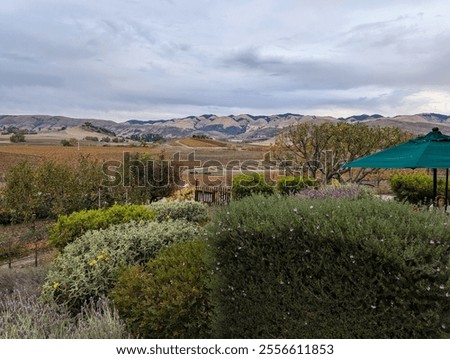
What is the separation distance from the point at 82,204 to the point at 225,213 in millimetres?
14362

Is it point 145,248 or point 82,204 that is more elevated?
point 145,248

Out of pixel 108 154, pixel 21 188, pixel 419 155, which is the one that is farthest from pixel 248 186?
pixel 108 154

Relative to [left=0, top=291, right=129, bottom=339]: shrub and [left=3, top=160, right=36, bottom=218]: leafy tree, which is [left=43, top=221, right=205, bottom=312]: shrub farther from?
[left=3, top=160, right=36, bottom=218]: leafy tree

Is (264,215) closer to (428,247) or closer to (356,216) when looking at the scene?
(356,216)

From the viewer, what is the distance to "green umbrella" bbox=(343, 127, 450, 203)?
740cm

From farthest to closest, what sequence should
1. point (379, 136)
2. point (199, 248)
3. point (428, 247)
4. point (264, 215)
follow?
point (379, 136) → point (199, 248) → point (264, 215) → point (428, 247)

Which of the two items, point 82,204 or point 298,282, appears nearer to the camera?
point 298,282

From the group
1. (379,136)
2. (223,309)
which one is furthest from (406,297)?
(379,136)

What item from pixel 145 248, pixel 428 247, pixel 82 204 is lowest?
pixel 82 204

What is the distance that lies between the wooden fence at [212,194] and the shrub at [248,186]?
42.1 inches

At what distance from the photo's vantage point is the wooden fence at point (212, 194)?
672 inches

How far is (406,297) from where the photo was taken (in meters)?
2.43

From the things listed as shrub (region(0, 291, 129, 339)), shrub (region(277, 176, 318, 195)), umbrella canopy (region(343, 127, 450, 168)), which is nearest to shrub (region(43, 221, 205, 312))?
shrub (region(0, 291, 129, 339))

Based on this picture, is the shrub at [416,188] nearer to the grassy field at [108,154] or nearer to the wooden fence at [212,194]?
the wooden fence at [212,194]
